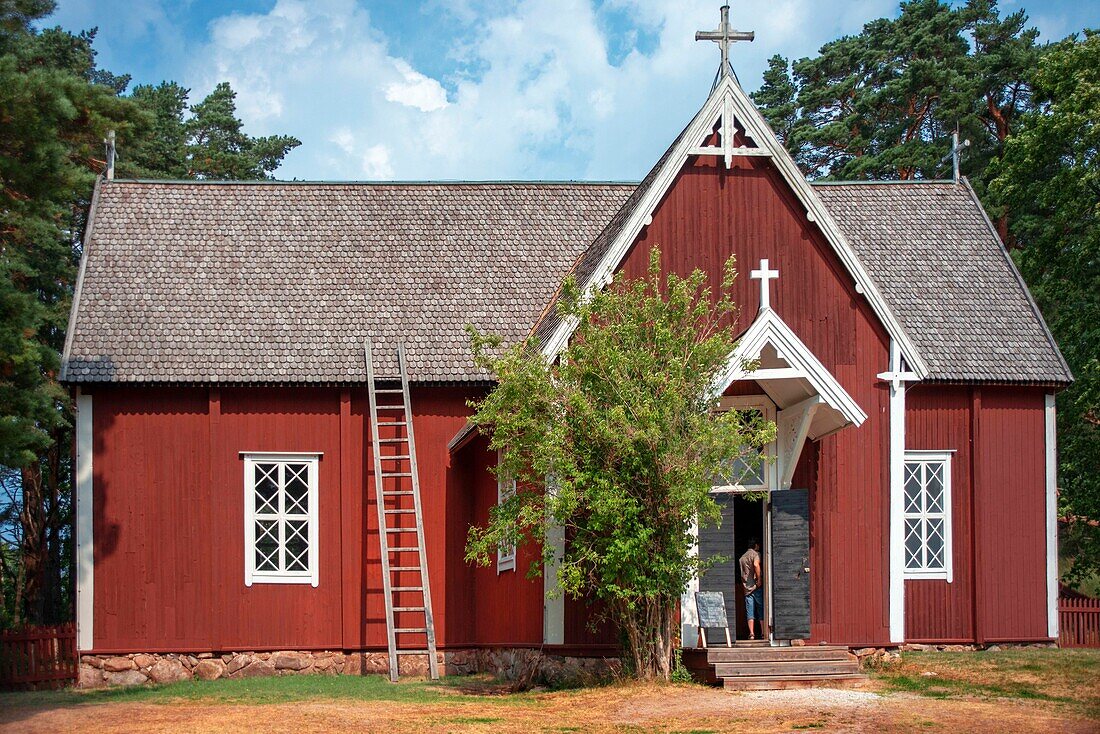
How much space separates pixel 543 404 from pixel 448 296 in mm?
6953

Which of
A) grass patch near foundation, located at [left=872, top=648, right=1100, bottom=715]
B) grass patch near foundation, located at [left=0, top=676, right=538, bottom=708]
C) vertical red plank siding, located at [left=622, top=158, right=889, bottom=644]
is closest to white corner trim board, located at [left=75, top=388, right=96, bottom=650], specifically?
grass patch near foundation, located at [left=0, top=676, right=538, bottom=708]

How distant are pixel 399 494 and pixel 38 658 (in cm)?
630

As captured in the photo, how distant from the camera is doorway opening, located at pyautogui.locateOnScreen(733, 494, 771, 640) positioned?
67.8 ft

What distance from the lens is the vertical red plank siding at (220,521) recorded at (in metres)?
22.8

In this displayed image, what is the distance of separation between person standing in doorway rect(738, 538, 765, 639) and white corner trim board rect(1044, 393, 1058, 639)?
6.09m

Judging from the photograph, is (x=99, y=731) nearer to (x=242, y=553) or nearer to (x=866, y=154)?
(x=242, y=553)

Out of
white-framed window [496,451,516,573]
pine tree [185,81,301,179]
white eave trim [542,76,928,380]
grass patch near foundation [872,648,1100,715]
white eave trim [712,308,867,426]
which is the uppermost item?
pine tree [185,81,301,179]

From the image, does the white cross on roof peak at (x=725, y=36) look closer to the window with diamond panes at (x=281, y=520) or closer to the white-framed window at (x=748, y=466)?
the white-framed window at (x=748, y=466)

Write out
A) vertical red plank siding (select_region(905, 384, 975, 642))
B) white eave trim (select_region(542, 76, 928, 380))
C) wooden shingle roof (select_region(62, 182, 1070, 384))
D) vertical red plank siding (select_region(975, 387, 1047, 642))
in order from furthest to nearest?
vertical red plank siding (select_region(975, 387, 1047, 642)) → vertical red plank siding (select_region(905, 384, 975, 642)) → wooden shingle roof (select_region(62, 182, 1070, 384)) → white eave trim (select_region(542, 76, 928, 380))

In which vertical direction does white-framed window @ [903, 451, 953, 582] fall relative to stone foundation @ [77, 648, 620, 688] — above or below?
above

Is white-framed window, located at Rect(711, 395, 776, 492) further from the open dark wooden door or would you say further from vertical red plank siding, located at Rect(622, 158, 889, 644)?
vertical red plank siding, located at Rect(622, 158, 889, 644)

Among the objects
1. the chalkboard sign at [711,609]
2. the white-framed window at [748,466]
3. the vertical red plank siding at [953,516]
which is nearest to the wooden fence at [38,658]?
the chalkboard sign at [711,609]

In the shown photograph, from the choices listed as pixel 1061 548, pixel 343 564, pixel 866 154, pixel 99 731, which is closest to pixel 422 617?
pixel 343 564

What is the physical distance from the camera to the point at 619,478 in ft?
58.4
